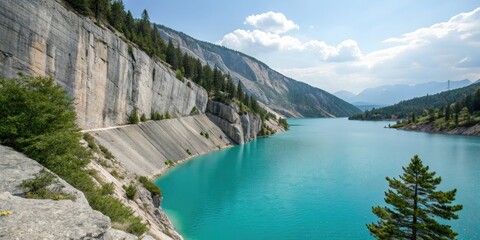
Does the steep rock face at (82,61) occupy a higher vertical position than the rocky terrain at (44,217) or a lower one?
higher

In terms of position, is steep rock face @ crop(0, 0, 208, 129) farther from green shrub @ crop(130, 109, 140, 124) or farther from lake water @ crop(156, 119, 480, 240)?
lake water @ crop(156, 119, 480, 240)

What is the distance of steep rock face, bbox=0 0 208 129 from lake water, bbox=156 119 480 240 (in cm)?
1703

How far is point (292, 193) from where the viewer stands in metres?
42.4

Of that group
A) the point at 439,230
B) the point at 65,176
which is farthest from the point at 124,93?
the point at 439,230

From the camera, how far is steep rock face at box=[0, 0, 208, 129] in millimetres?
34312

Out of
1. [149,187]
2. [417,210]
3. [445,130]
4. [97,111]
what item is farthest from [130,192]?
[445,130]

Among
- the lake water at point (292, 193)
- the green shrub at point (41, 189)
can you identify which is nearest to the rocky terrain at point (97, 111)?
the green shrub at point (41, 189)

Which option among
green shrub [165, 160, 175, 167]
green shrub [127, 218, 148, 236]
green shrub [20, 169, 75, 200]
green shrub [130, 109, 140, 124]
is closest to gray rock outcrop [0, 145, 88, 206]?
green shrub [20, 169, 75, 200]

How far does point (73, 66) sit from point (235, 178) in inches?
1268

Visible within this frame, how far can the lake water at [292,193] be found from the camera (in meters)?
30.0

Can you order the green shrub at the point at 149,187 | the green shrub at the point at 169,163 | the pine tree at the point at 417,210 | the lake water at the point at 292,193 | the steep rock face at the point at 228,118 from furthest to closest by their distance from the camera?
the steep rock face at the point at 228,118 → the green shrub at the point at 169,163 → the lake water at the point at 292,193 → the green shrub at the point at 149,187 → the pine tree at the point at 417,210

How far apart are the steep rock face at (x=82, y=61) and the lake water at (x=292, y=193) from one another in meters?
17.0

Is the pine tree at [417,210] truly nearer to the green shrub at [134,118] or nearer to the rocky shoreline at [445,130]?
the green shrub at [134,118]

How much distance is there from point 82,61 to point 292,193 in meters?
38.4
